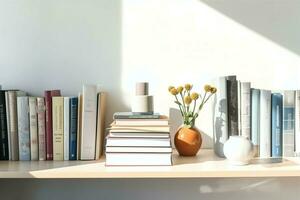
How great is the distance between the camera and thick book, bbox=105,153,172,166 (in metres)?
1.25

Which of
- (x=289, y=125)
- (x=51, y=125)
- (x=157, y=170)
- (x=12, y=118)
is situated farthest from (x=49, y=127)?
(x=289, y=125)

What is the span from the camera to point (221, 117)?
1388mm

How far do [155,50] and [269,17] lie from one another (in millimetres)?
490

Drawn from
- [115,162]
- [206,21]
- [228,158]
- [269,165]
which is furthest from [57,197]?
[206,21]

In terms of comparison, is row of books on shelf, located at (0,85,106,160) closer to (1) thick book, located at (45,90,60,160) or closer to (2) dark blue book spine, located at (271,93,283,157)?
(1) thick book, located at (45,90,60,160)

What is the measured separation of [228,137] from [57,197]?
28.9 inches

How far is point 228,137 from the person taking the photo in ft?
4.51

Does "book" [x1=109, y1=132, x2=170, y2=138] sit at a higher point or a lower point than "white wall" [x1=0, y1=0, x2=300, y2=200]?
lower

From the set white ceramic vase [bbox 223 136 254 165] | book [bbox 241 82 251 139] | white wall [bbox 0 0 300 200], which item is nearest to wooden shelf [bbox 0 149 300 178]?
white ceramic vase [bbox 223 136 254 165]

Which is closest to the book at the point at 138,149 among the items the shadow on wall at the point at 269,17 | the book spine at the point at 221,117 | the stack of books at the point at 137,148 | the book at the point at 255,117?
the stack of books at the point at 137,148

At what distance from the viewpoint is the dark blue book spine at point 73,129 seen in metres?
1.36

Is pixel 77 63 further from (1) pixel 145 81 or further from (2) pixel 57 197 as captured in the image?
(2) pixel 57 197

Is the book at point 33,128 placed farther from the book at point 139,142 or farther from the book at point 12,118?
the book at point 139,142

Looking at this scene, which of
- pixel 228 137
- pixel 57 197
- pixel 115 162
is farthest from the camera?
pixel 57 197
